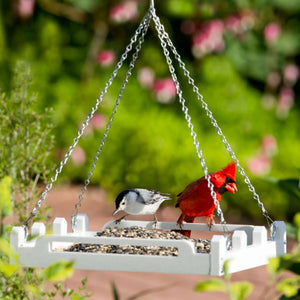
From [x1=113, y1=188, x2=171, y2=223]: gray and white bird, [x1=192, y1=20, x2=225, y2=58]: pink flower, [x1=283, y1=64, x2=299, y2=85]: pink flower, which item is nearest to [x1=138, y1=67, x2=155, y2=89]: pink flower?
[x1=192, y1=20, x2=225, y2=58]: pink flower

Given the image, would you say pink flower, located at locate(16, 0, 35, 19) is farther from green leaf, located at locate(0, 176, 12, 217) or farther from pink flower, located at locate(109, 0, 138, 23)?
green leaf, located at locate(0, 176, 12, 217)

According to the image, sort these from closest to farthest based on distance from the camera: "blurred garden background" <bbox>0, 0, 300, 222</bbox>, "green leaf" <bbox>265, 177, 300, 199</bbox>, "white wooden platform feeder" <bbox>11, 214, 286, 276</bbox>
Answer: "green leaf" <bbox>265, 177, 300, 199</bbox> → "white wooden platform feeder" <bbox>11, 214, 286, 276</bbox> → "blurred garden background" <bbox>0, 0, 300, 222</bbox>

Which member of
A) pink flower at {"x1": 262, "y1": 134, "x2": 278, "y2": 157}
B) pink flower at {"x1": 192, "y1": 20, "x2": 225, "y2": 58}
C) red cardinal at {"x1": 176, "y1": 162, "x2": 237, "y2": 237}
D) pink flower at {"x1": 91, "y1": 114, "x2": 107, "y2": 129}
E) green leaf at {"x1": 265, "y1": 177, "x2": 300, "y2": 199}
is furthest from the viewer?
pink flower at {"x1": 192, "y1": 20, "x2": 225, "y2": 58}

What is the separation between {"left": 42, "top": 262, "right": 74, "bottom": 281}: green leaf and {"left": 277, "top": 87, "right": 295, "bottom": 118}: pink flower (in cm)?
844

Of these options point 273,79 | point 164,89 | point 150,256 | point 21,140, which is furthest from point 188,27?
point 150,256

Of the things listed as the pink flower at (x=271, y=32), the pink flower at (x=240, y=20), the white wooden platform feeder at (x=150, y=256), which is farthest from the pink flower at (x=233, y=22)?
the white wooden platform feeder at (x=150, y=256)

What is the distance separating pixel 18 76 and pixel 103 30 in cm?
593

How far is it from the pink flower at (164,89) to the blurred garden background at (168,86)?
0.01 metres

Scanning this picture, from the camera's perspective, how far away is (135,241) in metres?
2.17

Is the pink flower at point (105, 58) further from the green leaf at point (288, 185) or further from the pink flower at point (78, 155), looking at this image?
the green leaf at point (288, 185)

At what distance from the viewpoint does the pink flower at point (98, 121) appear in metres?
8.02

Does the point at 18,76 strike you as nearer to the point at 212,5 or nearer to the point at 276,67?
the point at 212,5

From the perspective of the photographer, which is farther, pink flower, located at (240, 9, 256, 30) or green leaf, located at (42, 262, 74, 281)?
pink flower, located at (240, 9, 256, 30)

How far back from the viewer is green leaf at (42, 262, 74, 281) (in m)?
1.24
